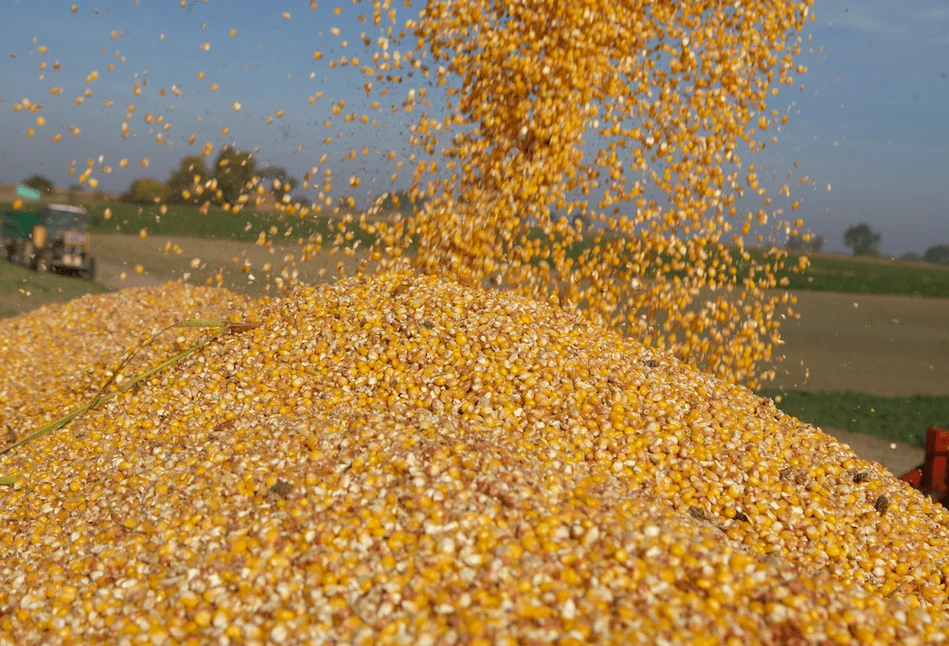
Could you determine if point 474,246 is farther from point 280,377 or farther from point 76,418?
point 76,418

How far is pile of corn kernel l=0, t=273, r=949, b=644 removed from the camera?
2480 millimetres

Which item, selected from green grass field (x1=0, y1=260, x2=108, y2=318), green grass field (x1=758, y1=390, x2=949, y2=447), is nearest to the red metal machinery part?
green grass field (x1=758, y1=390, x2=949, y2=447)

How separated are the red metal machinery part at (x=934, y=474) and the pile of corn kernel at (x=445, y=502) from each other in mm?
270

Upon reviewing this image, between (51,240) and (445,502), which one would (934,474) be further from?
(51,240)

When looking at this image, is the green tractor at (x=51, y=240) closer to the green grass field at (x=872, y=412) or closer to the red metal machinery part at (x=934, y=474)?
the green grass field at (x=872, y=412)

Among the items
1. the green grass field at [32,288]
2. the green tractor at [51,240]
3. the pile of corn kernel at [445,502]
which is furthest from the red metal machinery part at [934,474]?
the green tractor at [51,240]

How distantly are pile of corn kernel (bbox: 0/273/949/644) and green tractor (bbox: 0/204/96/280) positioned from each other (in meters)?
9.25

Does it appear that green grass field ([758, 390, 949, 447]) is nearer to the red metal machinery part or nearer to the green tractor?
the red metal machinery part

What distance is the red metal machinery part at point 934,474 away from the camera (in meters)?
4.62

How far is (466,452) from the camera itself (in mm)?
3295

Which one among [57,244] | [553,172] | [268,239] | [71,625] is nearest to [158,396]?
[268,239]

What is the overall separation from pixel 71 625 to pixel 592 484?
6.86 ft

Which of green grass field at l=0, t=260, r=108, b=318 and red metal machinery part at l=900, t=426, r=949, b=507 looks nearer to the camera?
red metal machinery part at l=900, t=426, r=949, b=507

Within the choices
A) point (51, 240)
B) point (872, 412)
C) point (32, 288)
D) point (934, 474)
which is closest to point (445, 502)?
point (934, 474)
